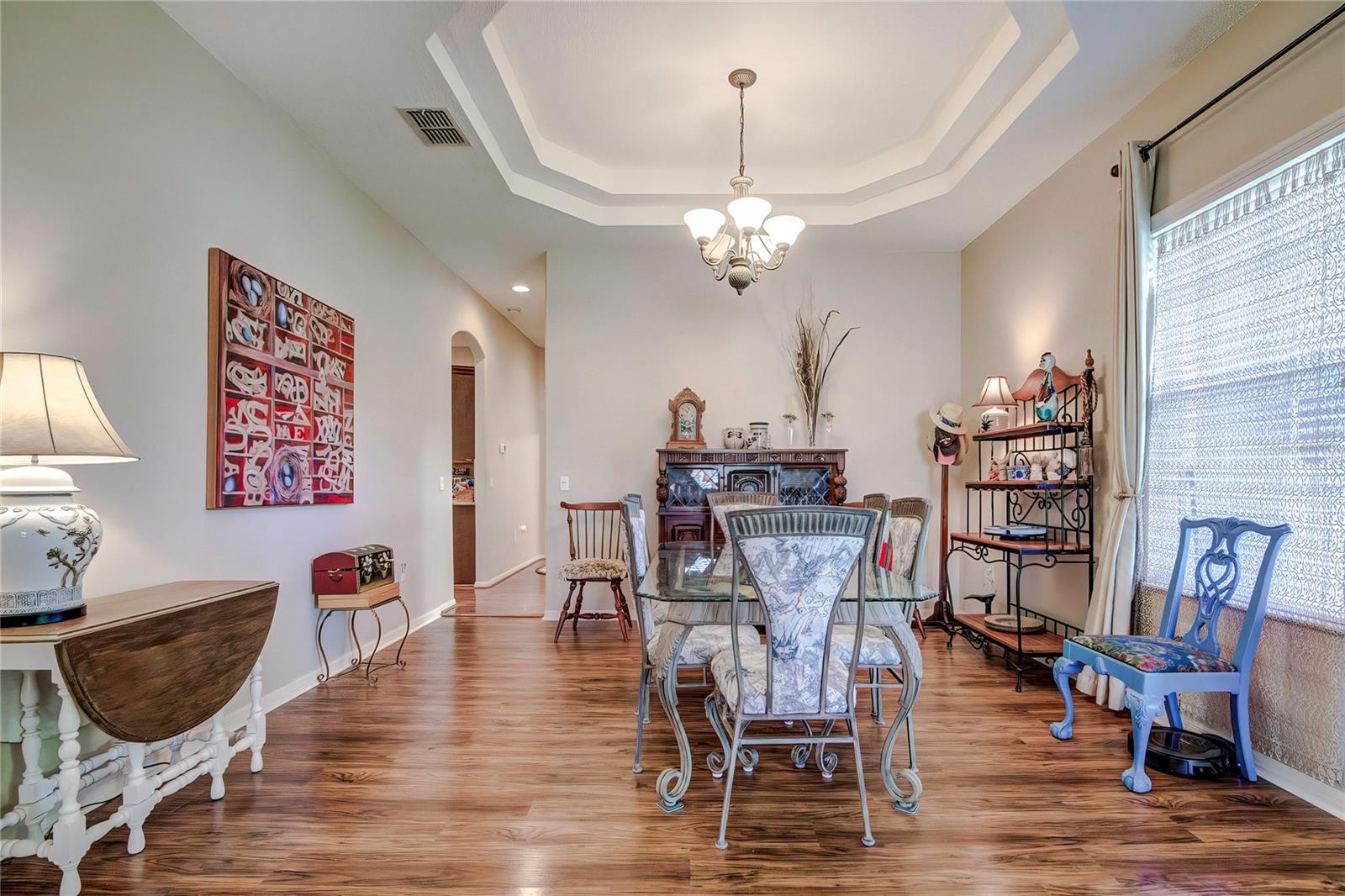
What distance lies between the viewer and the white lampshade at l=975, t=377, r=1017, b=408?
3961 millimetres

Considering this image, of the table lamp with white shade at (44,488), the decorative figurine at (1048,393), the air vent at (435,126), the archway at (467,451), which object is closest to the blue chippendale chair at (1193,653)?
the decorative figurine at (1048,393)

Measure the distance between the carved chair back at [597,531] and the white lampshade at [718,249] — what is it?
210cm

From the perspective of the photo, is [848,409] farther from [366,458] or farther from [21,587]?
[21,587]

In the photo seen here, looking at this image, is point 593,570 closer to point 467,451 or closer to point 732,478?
point 732,478

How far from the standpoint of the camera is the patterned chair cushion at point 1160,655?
2.25 meters

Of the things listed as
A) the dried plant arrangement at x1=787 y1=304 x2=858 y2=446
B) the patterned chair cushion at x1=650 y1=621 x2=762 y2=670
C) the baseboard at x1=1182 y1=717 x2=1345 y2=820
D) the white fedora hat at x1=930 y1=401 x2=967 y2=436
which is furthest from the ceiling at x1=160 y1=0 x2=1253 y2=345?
the baseboard at x1=1182 y1=717 x2=1345 y2=820

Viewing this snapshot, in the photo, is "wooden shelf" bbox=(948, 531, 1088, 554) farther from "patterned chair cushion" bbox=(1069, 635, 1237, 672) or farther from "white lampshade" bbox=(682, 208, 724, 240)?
"white lampshade" bbox=(682, 208, 724, 240)

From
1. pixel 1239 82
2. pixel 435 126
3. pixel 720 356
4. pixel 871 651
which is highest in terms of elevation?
pixel 435 126

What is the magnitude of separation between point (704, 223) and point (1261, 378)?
2345 mm

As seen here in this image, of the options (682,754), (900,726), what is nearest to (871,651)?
(900,726)

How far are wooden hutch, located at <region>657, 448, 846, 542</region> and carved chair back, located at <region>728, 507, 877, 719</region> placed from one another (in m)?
2.61

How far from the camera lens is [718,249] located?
135 inches

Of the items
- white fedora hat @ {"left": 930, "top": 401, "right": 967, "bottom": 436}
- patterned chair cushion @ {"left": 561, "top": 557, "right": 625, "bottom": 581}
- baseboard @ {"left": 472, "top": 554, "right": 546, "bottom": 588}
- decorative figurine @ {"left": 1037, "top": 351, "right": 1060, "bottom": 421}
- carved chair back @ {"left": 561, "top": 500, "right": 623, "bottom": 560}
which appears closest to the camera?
decorative figurine @ {"left": 1037, "top": 351, "right": 1060, "bottom": 421}

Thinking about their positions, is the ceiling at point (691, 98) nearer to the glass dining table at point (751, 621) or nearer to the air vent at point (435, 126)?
the air vent at point (435, 126)
